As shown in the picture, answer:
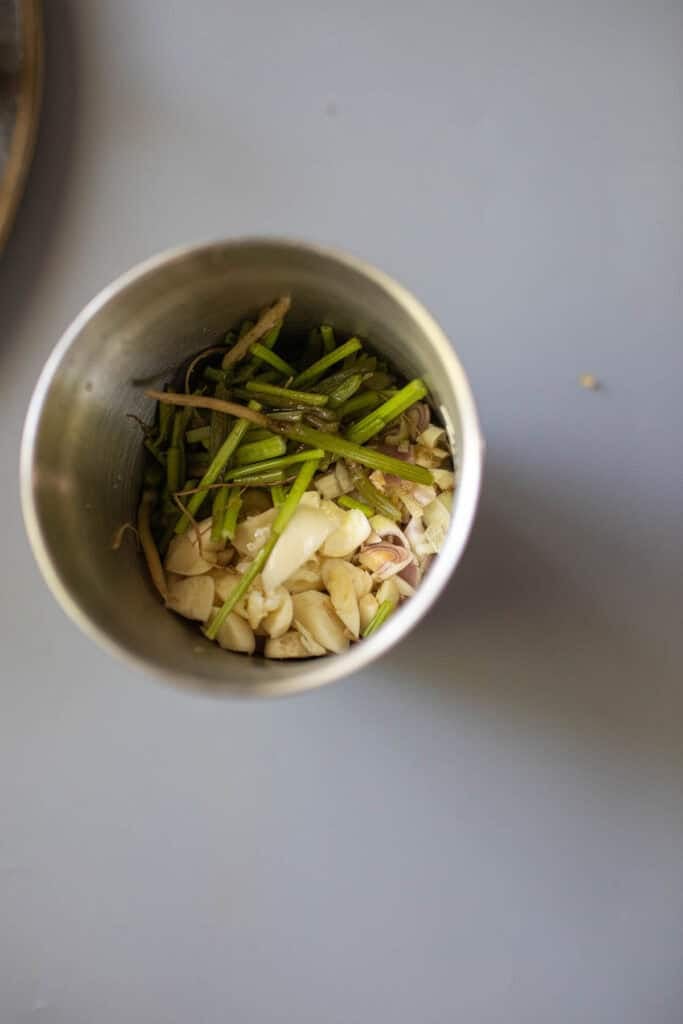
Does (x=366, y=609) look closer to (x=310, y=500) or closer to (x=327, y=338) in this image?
(x=310, y=500)

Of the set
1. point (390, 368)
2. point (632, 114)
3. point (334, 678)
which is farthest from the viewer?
point (632, 114)

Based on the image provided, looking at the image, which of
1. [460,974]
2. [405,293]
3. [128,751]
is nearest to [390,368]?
[405,293]

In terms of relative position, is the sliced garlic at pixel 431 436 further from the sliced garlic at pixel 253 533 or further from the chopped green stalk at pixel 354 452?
the sliced garlic at pixel 253 533

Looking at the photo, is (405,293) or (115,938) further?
(115,938)

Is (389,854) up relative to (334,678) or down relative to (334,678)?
down

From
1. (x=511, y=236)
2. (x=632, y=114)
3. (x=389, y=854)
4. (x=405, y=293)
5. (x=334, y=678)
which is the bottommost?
(x=389, y=854)

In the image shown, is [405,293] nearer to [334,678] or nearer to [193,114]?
[334,678]

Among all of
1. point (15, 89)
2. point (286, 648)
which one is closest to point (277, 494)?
point (286, 648)
